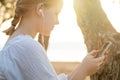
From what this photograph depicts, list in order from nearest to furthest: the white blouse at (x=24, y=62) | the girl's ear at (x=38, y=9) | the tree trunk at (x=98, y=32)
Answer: the white blouse at (x=24, y=62) → the girl's ear at (x=38, y=9) → the tree trunk at (x=98, y=32)

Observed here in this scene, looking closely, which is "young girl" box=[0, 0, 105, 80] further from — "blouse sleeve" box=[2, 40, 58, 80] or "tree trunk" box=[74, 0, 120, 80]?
"tree trunk" box=[74, 0, 120, 80]

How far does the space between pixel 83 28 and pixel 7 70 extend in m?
2.90

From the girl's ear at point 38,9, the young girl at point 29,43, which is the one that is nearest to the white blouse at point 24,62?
the young girl at point 29,43

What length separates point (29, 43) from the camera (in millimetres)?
2400

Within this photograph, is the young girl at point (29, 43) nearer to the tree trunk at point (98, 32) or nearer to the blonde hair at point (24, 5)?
the blonde hair at point (24, 5)

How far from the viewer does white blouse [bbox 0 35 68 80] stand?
2.39 meters

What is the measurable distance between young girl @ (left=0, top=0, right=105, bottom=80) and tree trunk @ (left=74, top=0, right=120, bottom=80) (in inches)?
87.4

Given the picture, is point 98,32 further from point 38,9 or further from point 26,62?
point 26,62

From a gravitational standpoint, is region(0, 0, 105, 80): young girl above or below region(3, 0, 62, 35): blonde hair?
below

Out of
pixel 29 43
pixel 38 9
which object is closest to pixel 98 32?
pixel 38 9

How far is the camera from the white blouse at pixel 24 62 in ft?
7.86

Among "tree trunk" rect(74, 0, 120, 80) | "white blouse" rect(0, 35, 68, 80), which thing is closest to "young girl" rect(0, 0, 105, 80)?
"white blouse" rect(0, 35, 68, 80)

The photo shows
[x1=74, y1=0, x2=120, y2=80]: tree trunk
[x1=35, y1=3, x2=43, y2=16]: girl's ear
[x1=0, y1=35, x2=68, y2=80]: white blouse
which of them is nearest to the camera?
[x1=0, y1=35, x2=68, y2=80]: white blouse

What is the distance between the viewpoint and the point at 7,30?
2670 mm
